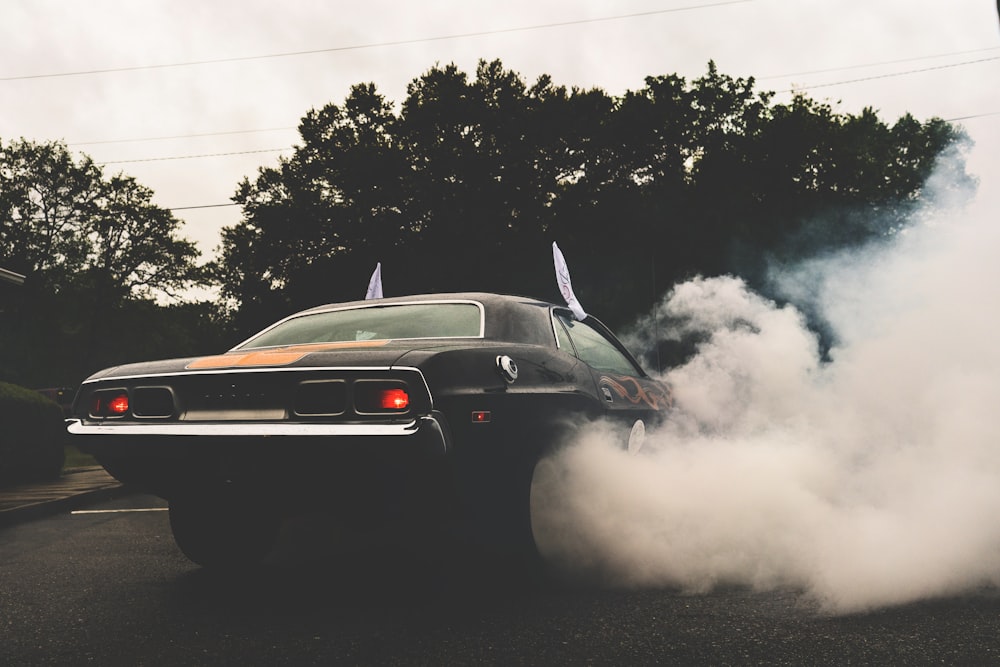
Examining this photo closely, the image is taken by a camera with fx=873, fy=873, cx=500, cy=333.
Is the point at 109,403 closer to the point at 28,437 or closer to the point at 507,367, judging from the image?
the point at 507,367

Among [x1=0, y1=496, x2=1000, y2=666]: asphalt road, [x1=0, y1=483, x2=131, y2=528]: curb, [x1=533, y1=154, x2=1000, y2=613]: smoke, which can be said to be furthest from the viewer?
[x1=0, y1=483, x2=131, y2=528]: curb

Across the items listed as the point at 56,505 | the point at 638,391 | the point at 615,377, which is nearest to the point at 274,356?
the point at 615,377

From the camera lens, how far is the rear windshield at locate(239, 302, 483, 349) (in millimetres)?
4336

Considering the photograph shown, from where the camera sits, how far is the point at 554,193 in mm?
31766

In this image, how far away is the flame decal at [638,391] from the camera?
4801 mm

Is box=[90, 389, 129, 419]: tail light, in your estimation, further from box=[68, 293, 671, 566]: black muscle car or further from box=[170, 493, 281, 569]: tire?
box=[170, 493, 281, 569]: tire

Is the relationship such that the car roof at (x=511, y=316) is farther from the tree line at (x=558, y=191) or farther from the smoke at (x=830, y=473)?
the tree line at (x=558, y=191)

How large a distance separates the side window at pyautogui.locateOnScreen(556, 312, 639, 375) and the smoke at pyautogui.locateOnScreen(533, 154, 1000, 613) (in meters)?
0.46

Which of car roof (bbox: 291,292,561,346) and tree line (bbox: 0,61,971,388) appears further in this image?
tree line (bbox: 0,61,971,388)

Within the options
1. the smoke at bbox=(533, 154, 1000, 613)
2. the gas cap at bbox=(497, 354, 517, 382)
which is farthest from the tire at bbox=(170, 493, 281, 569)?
the smoke at bbox=(533, 154, 1000, 613)

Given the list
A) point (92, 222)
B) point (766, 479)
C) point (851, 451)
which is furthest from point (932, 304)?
point (92, 222)

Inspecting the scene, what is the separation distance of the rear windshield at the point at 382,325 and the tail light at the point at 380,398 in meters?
0.78

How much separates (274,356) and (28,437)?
23.2 feet

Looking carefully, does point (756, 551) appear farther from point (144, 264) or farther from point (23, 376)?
point (23, 376)
